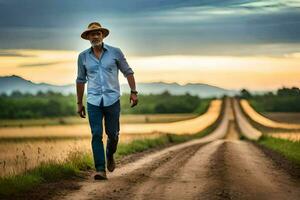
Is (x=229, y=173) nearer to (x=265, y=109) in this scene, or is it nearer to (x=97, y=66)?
(x=97, y=66)

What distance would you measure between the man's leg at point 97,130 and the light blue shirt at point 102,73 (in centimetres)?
14

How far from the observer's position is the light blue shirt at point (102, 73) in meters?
14.3

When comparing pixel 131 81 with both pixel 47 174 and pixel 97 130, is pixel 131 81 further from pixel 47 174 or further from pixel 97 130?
pixel 47 174

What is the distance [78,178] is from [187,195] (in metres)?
3.53

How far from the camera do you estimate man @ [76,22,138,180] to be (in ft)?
46.9

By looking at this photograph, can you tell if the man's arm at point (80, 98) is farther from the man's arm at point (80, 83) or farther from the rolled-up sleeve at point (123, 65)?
the rolled-up sleeve at point (123, 65)

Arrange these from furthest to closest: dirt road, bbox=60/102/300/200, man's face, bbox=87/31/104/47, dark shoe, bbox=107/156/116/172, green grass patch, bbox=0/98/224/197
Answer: dark shoe, bbox=107/156/116/172, man's face, bbox=87/31/104/47, green grass patch, bbox=0/98/224/197, dirt road, bbox=60/102/300/200

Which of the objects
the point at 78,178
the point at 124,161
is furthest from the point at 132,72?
the point at 124,161

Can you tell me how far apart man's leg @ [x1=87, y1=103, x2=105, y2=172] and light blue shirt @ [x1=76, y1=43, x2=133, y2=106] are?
0.14m

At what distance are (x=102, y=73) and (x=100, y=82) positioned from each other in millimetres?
172

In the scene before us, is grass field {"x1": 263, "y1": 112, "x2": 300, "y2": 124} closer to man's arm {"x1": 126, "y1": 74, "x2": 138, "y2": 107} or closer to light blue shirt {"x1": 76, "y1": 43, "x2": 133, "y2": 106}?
man's arm {"x1": 126, "y1": 74, "x2": 138, "y2": 107}

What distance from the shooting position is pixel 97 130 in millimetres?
14414

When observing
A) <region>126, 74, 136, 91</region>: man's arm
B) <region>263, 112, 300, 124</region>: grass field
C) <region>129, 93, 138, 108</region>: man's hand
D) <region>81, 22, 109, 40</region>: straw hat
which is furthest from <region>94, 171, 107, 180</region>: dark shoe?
<region>263, 112, 300, 124</region>: grass field

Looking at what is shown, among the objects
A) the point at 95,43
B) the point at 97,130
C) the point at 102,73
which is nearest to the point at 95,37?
the point at 95,43
